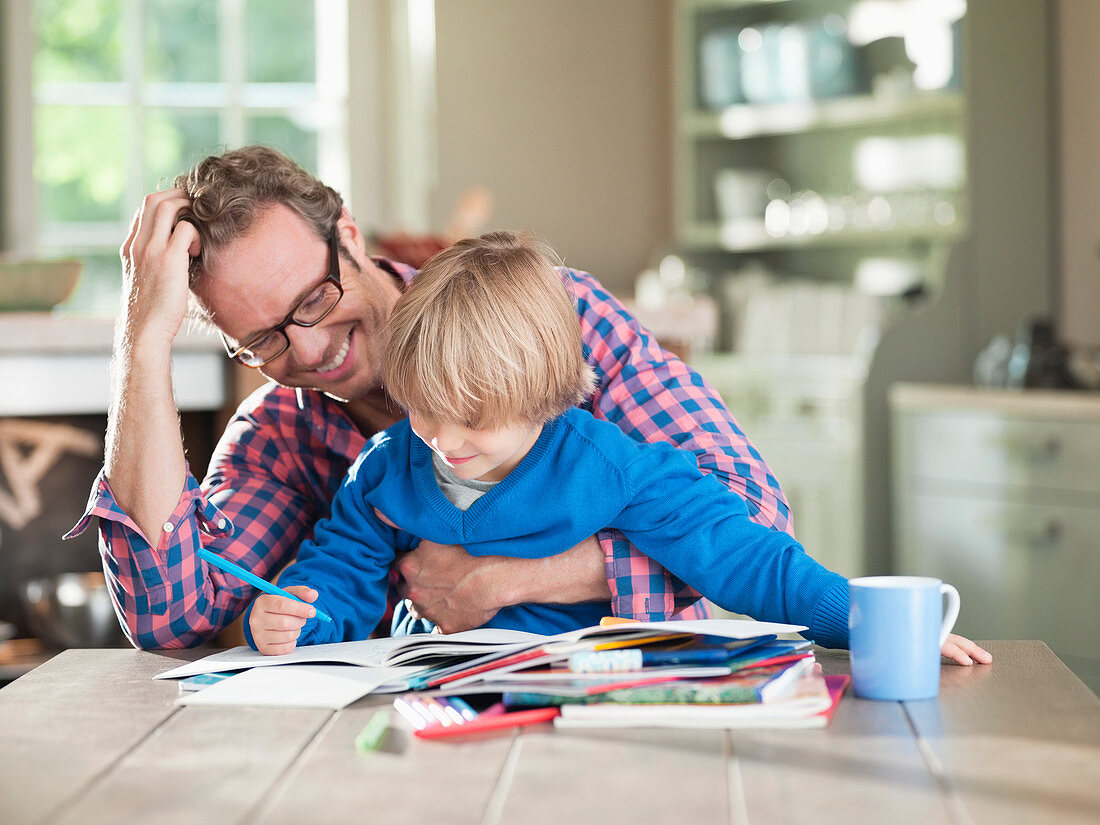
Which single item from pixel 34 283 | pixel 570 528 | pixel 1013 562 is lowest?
pixel 1013 562

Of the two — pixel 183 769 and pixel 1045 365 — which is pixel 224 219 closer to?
pixel 183 769

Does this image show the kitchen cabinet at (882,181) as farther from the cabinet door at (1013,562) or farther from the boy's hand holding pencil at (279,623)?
the boy's hand holding pencil at (279,623)

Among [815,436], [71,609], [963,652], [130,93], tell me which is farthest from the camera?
[130,93]

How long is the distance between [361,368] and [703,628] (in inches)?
23.7

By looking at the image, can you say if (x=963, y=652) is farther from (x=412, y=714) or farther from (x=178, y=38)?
(x=178, y=38)

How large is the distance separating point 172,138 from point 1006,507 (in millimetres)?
3308

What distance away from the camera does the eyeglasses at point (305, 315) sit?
1.41m

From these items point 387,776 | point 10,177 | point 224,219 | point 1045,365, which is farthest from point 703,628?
point 10,177

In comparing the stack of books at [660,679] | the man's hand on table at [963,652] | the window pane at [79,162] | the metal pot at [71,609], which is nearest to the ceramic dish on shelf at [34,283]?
the metal pot at [71,609]

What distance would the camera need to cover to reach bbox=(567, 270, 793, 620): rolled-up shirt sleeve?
4.19ft

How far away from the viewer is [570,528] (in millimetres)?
1240

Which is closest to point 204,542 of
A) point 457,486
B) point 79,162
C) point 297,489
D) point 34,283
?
point 297,489

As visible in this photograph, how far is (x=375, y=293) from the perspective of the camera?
1.49 metres

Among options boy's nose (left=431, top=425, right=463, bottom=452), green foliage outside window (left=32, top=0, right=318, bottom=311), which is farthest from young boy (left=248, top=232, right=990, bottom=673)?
green foliage outside window (left=32, top=0, right=318, bottom=311)
